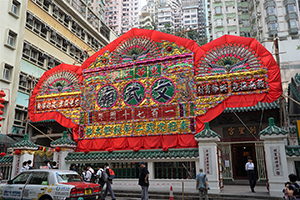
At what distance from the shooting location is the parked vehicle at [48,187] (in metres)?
6.70

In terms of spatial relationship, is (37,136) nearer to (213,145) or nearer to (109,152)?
(109,152)

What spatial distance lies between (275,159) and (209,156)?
7.75 ft

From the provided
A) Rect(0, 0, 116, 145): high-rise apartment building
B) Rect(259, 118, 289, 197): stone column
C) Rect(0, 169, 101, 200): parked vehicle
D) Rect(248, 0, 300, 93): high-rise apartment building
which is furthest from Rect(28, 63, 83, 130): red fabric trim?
Rect(248, 0, 300, 93): high-rise apartment building

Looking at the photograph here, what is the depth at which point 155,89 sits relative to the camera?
14.4 m

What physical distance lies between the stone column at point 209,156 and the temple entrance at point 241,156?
517 cm

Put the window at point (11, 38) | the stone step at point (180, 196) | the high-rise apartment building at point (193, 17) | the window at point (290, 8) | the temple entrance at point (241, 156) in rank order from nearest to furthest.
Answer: the stone step at point (180, 196) → the temple entrance at point (241, 156) → the window at point (11, 38) → the window at point (290, 8) → the high-rise apartment building at point (193, 17)

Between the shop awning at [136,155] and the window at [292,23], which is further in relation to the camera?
the window at [292,23]

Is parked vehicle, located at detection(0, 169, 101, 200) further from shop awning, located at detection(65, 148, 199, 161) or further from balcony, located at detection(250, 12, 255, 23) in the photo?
balcony, located at detection(250, 12, 255, 23)

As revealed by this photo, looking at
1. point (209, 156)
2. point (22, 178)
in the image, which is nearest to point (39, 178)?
point (22, 178)

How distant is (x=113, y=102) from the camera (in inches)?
596

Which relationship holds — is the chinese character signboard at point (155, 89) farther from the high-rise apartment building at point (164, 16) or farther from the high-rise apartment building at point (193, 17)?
the high-rise apartment building at point (164, 16)

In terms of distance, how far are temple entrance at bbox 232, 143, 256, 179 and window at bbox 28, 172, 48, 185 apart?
1073 cm

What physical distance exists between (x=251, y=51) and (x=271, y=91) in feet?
7.84

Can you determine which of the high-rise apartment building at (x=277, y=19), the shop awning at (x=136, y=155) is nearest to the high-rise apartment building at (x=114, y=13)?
the high-rise apartment building at (x=277, y=19)
